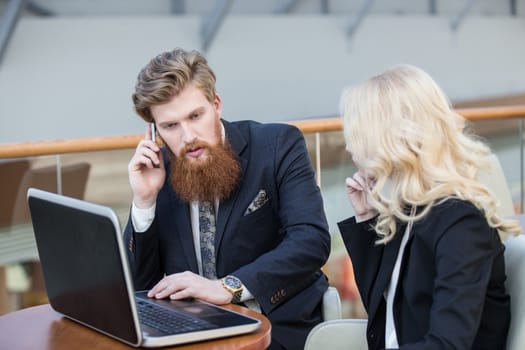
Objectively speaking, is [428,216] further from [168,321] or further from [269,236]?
[269,236]

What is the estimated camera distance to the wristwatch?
2.03 m

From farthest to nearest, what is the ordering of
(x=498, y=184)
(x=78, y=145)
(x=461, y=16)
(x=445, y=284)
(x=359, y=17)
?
(x=461, y=16)
(x=359, y=17)
(x=78, y=145)
(x=498, y=184)
(x=445, y=284)

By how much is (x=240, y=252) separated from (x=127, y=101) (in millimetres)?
9306

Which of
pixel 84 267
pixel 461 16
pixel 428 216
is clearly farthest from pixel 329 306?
pixel 461 16

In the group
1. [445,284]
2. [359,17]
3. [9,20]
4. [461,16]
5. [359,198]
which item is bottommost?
[445,284]

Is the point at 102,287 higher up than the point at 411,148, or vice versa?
the point at 411,148

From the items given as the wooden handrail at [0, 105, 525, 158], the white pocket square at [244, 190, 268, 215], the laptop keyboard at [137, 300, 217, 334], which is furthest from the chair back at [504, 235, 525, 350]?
the wooden handrail at [0, 105, 525, 158]

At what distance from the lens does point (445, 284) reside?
156 centimetres

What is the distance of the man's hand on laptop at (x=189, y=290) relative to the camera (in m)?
1.91

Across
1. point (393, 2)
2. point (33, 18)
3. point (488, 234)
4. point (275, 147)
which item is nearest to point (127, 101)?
point (33, 18)

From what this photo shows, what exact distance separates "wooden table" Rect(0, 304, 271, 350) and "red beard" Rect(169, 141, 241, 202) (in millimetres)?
456

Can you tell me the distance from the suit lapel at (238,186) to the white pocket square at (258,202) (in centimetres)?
5

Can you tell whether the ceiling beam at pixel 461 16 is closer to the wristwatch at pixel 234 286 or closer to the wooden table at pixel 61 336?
the wristwatch at pixel 234 286

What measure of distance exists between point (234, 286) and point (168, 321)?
14.2 inches
